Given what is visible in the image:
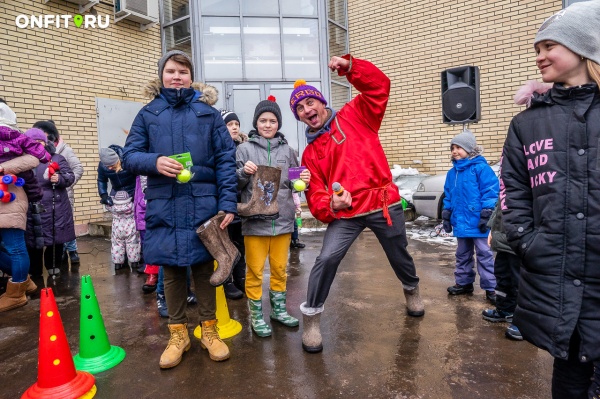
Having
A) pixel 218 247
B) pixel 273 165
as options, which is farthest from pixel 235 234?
pixel 218 247

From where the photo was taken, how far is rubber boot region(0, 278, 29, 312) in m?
4.11

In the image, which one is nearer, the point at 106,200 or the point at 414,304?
the point at 414,304

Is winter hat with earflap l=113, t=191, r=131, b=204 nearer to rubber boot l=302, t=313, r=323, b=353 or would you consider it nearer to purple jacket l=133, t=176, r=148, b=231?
purple jacket l=133, t=176, r=148, b=231

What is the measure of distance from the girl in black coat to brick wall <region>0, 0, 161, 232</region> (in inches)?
123

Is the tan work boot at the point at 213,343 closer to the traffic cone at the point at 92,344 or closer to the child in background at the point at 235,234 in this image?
the traffic cone at the point at 92,344

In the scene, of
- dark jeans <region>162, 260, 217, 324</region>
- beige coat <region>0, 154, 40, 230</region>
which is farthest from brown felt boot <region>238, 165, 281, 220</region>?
beige coat <region>0, 154, 40, 230</region>

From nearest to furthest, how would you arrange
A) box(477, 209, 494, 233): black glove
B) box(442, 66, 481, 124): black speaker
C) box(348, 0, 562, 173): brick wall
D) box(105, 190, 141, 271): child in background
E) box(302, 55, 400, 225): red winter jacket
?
1. box(302, 55, 400, 225): red winter jacket
2. box(477, 209, 494, 233): black glove
3. box(105, 190, 141, 271): child in background
4. box(442, 66, 481, 124): black speaker
5. box(348, 0, 562, 173): brick wall

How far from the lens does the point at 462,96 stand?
879cm

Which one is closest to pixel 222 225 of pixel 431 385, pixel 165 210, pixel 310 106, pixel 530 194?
pixel 165 210

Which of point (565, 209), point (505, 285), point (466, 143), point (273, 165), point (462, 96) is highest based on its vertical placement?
point (462, 96)

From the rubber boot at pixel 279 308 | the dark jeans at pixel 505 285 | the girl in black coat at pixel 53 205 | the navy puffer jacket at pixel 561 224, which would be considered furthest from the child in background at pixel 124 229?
the navy puffer jacket at pixel 561 224

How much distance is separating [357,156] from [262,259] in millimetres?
1124

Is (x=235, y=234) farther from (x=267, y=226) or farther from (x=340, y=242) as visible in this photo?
Result: (x=340, y=242)

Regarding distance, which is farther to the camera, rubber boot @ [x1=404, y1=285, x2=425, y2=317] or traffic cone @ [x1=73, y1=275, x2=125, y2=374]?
rubber boot @ [x1=404, y1=285, x2=425, y2=317]
